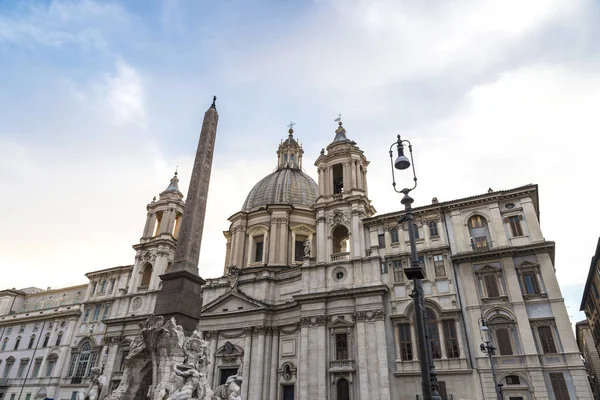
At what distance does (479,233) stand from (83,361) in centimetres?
3960

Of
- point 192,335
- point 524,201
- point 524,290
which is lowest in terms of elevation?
point 192,335

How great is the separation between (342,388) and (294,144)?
33112 mm

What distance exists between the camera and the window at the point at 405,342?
26578 millimetres

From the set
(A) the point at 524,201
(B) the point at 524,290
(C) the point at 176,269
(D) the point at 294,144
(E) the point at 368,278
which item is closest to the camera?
(C) the point at 176,269

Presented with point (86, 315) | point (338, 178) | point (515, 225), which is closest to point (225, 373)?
point (86, 315)

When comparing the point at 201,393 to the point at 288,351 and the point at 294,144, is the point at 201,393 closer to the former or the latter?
the point at 288,351

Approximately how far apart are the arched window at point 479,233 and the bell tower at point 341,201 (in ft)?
26.8

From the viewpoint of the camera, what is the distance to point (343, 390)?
2781cm

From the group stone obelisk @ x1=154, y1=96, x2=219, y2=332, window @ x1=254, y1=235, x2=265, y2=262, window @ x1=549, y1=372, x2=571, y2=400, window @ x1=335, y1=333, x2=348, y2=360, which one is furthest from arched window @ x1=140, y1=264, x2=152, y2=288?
window @ x1=549, y1=372, x2=571, y2=400

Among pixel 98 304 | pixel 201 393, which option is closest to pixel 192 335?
pixel 201 393

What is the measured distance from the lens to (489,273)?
26.3 m

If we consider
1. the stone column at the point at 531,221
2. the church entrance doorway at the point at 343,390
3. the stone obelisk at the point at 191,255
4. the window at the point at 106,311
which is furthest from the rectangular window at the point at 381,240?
the window at the point at 106,311

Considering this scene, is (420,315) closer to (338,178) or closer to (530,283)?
(530,283)

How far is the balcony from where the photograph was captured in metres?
27.8
